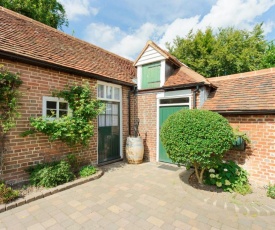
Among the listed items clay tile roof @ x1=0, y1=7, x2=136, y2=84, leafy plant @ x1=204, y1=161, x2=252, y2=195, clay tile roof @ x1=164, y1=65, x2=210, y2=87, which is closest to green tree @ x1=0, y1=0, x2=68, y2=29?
clay tile roof @ x1=0, y1=7, x2=136, y2=84

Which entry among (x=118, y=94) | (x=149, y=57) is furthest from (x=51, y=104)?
(x=149, y=57)

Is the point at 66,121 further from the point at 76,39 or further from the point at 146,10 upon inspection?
the point at 146,10

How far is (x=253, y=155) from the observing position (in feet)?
13.9

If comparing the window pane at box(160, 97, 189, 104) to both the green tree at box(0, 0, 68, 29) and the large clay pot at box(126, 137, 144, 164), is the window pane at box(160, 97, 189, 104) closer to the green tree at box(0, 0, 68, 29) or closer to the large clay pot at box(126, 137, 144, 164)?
the large clay pot at box(126, 137, 144, 164)

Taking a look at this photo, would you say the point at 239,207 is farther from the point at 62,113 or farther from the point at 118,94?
the point at 118,94

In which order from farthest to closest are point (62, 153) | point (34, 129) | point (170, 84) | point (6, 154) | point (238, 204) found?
point (170, 84), point (62, 153), point (34, 129), point (6, 154), point (238, 204)

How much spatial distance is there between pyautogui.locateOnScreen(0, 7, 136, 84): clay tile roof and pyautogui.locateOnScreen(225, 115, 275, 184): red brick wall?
177 inches

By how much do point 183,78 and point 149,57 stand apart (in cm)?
174

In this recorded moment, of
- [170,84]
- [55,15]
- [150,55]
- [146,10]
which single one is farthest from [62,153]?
[55,15]

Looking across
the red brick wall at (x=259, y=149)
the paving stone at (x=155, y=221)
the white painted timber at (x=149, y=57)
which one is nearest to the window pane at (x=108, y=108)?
the white painted timber at (x=149, y=57)

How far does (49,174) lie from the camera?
3.91 meters

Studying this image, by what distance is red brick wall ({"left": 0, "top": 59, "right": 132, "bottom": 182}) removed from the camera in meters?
3.85

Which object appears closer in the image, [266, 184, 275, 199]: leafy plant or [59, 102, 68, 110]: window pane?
[266, 184, 275, 199]: leafy plant

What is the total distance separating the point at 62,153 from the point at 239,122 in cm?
518
